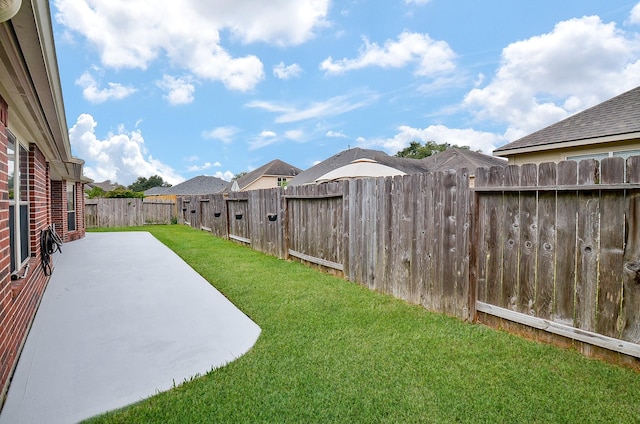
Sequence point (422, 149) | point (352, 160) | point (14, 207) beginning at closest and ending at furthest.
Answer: point (14, 207) → point (352, 160) → point (422, 149)

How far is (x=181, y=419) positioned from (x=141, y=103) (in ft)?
60.7

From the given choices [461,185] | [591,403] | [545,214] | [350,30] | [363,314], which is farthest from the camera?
[350,30]

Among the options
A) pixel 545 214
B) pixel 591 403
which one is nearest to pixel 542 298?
pixel 545 214

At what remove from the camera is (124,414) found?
2.16 meters

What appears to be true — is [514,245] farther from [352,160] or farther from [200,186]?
[200,186]

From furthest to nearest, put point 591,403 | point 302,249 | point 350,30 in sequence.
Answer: point 350,30 < point 302,249 < point 591,403

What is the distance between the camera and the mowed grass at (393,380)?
2.13 m

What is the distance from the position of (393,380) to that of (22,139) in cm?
552

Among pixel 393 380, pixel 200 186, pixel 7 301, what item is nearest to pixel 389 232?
pixel 393 380

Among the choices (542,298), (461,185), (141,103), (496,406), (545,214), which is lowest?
(496,406)

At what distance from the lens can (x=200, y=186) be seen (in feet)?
144

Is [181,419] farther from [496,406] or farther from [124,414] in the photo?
[496,406]

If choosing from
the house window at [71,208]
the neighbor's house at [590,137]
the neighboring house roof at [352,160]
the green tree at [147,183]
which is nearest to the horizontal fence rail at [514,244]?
the neighbor's house at [590,137]

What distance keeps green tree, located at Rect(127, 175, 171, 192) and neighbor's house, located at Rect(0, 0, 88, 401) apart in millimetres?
66033
